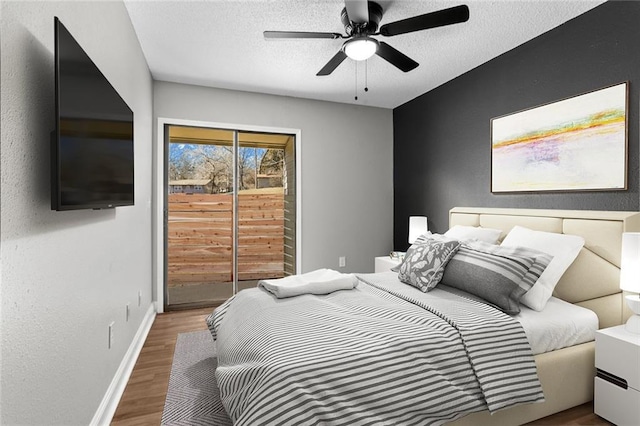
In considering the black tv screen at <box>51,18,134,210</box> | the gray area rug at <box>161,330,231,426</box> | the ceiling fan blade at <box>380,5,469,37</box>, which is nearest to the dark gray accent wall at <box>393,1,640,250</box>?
the ceiling fan blade at <box>380,5,469,37</box>

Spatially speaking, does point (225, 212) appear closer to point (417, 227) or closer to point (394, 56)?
point (417, 227)

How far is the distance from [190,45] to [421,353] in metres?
3.02

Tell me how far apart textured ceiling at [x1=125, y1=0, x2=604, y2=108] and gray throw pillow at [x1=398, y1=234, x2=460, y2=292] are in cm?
171

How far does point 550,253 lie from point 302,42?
8.30ft

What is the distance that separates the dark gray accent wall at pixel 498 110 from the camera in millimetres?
2217

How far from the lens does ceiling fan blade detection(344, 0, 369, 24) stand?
191 centimetres

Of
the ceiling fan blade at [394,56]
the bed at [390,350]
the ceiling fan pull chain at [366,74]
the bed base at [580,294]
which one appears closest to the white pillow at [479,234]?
the bed base at [580,294]

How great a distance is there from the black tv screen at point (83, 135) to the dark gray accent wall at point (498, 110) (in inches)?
121

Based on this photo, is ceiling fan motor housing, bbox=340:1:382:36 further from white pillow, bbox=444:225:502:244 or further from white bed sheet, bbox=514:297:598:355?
white bed sheet, bbox=514:297:598:355

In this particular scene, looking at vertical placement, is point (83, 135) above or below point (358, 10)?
below

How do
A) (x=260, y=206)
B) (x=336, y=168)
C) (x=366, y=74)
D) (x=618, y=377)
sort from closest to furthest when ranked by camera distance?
(x=618, y=377)
(x=366, y=74)
(x=260, y=206)
(x=336, y=168)

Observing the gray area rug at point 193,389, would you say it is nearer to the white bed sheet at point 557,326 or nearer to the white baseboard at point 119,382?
the white baseboard at point 119,382

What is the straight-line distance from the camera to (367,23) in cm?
226

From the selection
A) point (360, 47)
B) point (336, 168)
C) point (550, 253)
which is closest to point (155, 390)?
point (360, 47)
